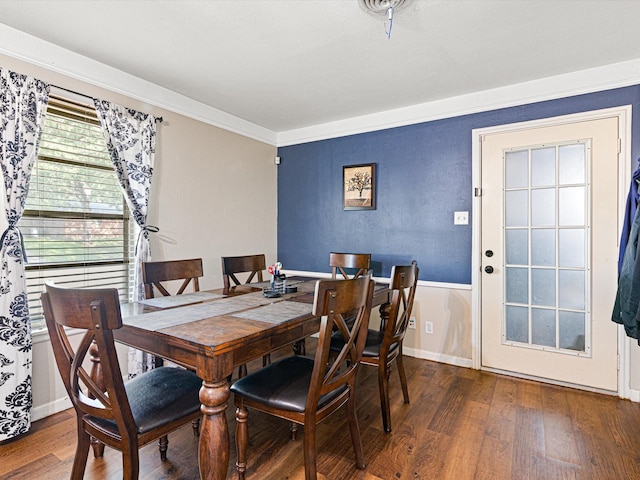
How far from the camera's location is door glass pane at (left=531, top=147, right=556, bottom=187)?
269 centimetres

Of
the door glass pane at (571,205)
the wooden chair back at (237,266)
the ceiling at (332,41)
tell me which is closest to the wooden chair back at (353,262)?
the wooden chair back at (237,266)

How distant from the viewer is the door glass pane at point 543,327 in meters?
2.69


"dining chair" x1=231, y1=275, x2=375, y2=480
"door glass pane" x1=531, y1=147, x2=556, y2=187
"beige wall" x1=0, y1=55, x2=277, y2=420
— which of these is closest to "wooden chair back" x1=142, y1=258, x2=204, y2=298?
"beige wall" x1=0, y1=55, x2=277, y2=420

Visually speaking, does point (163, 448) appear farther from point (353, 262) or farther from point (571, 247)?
point (571, 247)

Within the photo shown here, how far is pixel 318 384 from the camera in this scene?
1.42 meters

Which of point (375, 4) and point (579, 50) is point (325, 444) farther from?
point (579, 50)

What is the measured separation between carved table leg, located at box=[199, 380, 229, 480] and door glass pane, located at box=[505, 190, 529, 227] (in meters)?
A: 2.61

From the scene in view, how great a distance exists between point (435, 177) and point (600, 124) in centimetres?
122

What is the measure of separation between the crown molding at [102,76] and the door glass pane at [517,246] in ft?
9.24

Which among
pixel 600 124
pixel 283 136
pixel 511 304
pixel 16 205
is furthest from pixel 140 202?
pixel 600 124

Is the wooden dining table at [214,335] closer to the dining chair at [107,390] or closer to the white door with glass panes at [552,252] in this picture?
the dining chair at [107,390]

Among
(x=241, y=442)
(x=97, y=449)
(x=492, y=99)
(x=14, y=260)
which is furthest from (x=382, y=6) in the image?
(x=97, y=449)

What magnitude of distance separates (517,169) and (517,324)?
1.29 meters

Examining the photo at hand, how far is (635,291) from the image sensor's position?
6.36 feet
